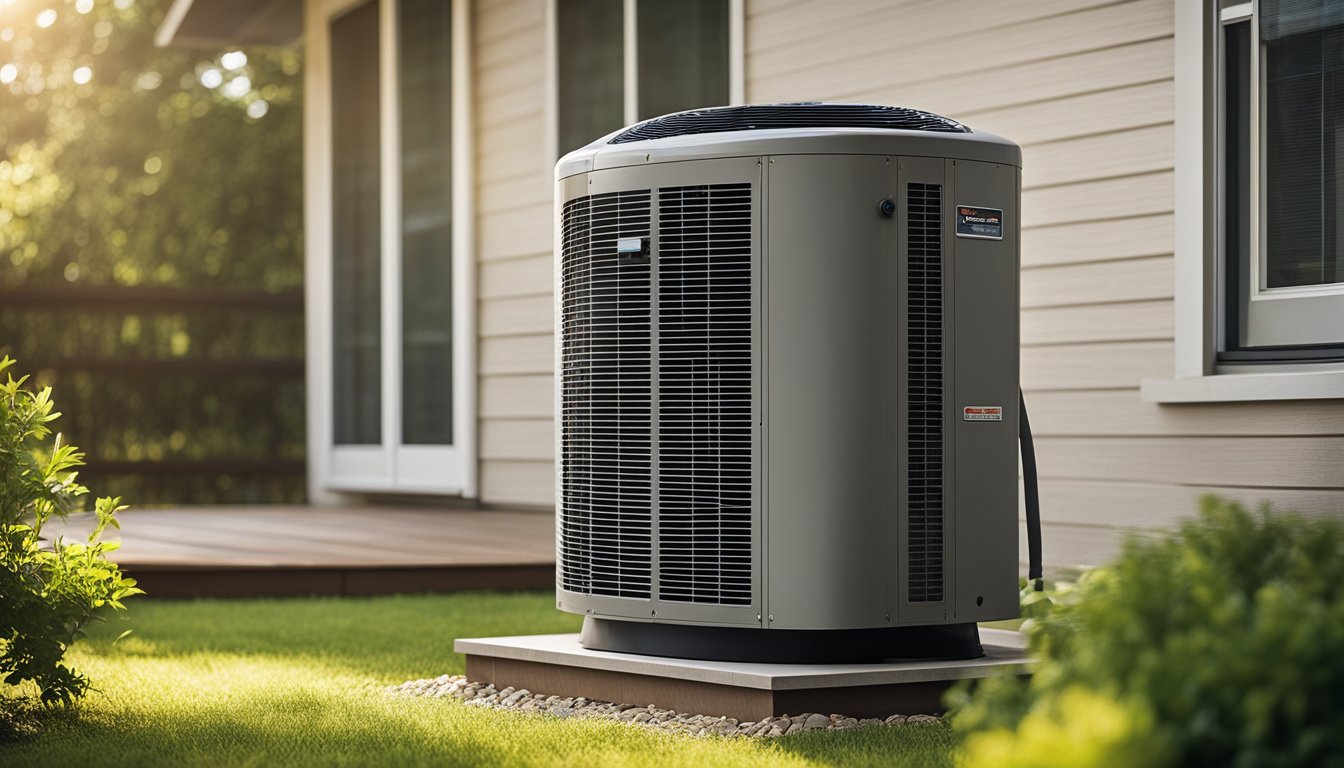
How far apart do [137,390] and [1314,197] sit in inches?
382

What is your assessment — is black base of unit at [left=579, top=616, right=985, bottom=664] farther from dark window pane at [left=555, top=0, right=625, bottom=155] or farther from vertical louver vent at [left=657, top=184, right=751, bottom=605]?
dark window pane at [left=555, top=0, right=625, bottom=155]

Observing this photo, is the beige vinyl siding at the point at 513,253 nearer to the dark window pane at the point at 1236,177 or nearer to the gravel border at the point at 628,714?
the dark window pane at the point at 1236,177

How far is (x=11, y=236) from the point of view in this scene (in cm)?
1692

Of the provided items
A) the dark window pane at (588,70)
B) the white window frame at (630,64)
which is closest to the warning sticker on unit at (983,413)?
the white window frame at (630,64)

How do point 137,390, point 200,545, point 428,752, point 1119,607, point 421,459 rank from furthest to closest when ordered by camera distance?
point 137,390 → point 421,459 → point 200,545 → point 428,752 → point 1119,607

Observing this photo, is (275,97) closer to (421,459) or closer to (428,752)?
(421,459)

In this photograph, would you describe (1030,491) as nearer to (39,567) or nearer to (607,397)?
(607,397)

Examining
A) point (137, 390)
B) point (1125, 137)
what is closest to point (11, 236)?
point (137, 390)

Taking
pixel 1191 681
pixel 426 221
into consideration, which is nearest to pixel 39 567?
pixel 1191 681

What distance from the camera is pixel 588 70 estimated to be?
306 inches

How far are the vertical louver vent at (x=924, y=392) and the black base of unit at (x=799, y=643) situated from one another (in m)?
0.12

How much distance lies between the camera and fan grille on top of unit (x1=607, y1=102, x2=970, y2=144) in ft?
11.6

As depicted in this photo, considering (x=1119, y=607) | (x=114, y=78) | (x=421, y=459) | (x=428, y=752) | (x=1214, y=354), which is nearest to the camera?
(x=1119, y=607)

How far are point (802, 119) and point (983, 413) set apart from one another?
2.46 feet
